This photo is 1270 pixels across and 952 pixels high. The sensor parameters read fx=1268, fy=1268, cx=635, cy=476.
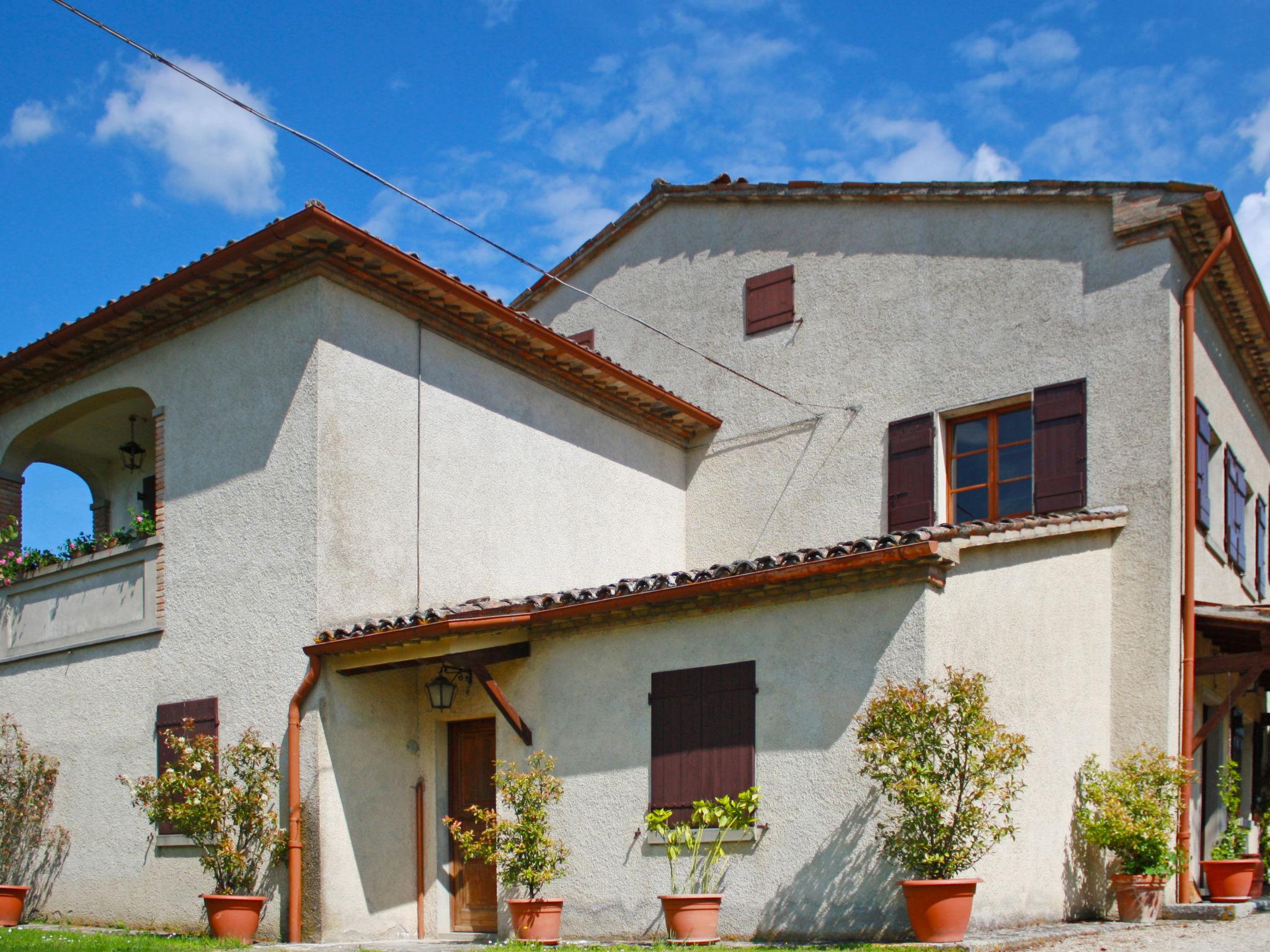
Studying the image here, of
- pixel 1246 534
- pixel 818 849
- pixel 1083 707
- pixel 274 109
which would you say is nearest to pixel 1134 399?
pixel 1083 707

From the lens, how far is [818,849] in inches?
378

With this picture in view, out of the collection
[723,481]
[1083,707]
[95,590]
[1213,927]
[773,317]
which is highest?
[773,317]

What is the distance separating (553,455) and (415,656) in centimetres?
376

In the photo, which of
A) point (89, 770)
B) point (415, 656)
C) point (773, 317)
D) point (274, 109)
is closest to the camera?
point (274, 109)

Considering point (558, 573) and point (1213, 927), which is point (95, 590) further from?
point (1213, 927)

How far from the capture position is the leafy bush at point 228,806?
1130cm

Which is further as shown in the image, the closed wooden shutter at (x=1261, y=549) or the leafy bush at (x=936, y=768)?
the closed wooden shutter at (x=1261, y=549)

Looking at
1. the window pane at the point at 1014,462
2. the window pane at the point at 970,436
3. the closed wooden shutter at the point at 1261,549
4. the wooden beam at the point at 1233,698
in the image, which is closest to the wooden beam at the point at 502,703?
the window pane at the point at 1014,462

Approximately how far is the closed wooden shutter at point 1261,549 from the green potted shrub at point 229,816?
40.9 ft

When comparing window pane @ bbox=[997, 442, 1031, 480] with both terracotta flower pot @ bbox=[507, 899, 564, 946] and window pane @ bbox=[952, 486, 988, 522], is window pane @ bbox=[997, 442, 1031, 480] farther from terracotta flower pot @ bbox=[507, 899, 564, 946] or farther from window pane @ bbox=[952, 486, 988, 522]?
terracotta flower pot @ bbox=[507, 899, 564, 946]

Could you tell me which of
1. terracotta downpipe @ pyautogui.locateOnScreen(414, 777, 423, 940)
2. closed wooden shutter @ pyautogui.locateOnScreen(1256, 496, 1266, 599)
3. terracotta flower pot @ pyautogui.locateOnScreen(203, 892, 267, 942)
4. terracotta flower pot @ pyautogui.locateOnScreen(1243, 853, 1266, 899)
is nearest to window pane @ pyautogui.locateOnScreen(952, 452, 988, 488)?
terracotta flower pot @ pyautogui.locateOnScreen(1243, 853, 1266, 899)

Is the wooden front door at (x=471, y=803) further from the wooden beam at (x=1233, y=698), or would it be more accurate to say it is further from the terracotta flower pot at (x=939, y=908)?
the wooden beam at (x=1233, y=698)

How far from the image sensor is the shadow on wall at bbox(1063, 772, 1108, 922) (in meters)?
10.9

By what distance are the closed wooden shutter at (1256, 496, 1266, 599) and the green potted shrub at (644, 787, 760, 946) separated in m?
9.66
